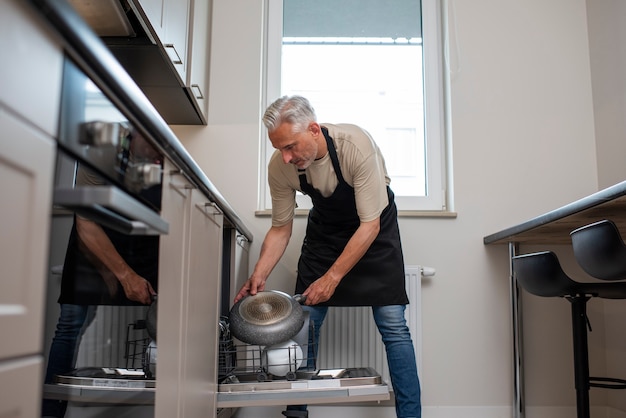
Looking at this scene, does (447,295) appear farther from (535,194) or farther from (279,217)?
(279,217)

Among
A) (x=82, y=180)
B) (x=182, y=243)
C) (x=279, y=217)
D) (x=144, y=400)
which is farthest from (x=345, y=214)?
(x=82, y=180)

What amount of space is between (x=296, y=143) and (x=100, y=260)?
3.94 feet

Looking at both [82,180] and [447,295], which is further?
[447,295]

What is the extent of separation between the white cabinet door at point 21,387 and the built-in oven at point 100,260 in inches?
2.0

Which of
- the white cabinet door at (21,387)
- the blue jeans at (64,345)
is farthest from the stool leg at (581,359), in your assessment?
the white cabinet door at (21,387)

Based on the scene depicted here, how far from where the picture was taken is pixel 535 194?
2846mm

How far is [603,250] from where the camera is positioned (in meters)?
1.62

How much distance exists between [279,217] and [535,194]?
4.06 feet

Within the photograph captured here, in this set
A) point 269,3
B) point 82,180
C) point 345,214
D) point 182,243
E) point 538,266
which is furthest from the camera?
point 269,3

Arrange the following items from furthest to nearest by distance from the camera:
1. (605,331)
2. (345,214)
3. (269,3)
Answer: (269,3)
(605,331)
(345,214)

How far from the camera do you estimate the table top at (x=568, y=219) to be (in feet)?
5.31

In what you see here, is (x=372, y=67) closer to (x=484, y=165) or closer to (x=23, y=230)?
(x=484, y=165)

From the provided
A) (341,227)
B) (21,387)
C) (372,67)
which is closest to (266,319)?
(341,227)

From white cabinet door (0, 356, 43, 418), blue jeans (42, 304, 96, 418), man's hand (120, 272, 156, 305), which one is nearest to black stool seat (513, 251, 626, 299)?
man's hand (120, 272, 156, 305)
